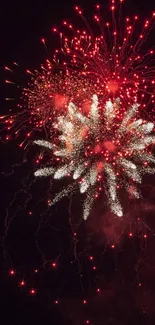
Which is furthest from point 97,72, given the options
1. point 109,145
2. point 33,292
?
point 33,292

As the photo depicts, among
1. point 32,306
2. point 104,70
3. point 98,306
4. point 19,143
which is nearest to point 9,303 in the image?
point 32,306

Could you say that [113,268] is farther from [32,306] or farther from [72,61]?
[72,61]

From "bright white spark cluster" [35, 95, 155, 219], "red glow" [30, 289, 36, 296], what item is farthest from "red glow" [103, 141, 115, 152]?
"red glow" [30, 289, 36, 296]

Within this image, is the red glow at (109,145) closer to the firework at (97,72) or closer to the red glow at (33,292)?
the firework at (97,72)

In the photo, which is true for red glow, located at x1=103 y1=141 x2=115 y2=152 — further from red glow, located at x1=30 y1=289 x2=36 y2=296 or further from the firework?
red glow, located at x1=30 y1=289 x2=36 y2=296

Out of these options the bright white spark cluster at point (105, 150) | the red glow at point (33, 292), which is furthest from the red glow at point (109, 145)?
the red glow at point (33, 292)

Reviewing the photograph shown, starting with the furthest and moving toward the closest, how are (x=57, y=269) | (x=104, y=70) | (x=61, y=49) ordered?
1. (x=61, y=49)
2. (x=104, y=70)
3. (x=57, y=269)

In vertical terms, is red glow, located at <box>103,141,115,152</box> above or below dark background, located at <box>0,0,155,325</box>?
above

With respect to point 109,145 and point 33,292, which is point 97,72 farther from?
point 33,292

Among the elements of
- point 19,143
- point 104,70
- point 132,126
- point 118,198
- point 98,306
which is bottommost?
point 98,306
